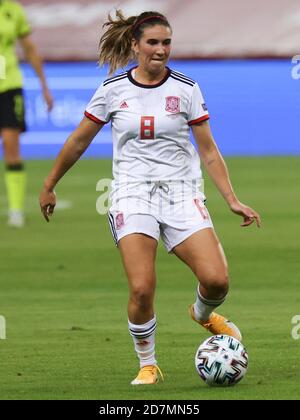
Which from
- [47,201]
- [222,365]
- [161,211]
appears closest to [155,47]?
[161,211]

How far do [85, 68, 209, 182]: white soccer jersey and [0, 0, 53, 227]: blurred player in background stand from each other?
835 centimetres

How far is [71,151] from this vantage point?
29.3 ft

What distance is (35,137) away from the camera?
2456 cm

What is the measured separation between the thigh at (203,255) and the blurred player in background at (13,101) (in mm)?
8614

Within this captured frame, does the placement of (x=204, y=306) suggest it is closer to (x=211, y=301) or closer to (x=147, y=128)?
(x=211, y=301)

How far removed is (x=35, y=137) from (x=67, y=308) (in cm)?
1312

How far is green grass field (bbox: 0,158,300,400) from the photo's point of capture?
8562mm

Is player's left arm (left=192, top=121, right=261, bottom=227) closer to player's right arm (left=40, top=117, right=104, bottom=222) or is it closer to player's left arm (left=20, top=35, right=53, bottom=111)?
player's right arm (left=40, top=117, right=104, bottom=222)

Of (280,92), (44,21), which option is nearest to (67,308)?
(280,92)

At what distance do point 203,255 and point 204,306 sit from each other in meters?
0.56

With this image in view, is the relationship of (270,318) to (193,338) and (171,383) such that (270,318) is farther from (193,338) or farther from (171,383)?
(171,383)

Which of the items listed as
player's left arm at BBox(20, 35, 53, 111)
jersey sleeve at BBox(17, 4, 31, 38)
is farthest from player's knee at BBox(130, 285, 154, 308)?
jersey sleeve at BBox(17, 4, 31, 38)

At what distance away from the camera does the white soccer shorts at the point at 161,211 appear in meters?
8.68

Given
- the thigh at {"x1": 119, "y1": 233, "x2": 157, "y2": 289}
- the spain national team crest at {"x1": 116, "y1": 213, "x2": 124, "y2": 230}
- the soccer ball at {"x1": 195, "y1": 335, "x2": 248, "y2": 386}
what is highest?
the spain national team crest at {"x1": 116, "y1": 213, "x2": 124, "y2": 230}
